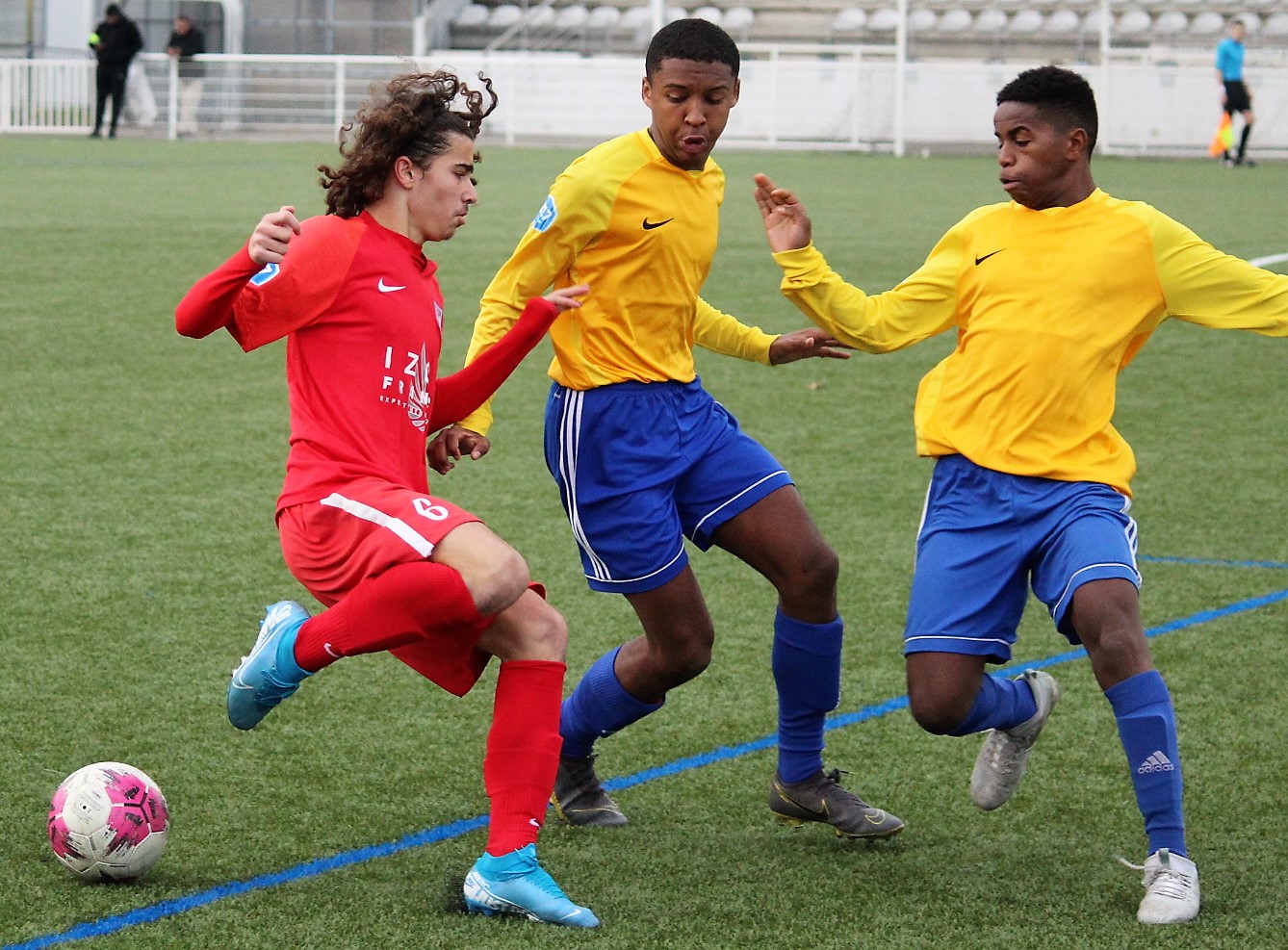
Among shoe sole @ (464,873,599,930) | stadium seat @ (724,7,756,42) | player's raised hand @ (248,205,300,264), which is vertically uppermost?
stadium seat @ (724,7,756,42)

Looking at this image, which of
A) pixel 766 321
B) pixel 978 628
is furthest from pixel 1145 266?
pixel 766 321

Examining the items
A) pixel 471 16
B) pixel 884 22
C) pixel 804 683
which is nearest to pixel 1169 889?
pixel 804 683

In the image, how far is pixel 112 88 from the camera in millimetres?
26547

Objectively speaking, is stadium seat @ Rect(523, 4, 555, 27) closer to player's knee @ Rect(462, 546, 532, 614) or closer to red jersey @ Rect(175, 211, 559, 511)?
red jersey @ Rect(175, 211, 559, 511)

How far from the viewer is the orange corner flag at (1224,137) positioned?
86.6ft

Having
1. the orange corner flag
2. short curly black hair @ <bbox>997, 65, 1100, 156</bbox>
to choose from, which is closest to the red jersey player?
short curly black hair @ <bbox>997, 65, 1100, 156</bbox>

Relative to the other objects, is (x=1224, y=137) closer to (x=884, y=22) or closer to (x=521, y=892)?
(x=884, y=22)

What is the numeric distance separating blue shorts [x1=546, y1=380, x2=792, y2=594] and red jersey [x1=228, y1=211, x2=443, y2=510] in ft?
1.81

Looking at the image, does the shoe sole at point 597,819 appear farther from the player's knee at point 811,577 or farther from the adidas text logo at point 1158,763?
the adidas text logo at point 1158,763

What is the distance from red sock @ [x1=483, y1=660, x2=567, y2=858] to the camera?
137 inches

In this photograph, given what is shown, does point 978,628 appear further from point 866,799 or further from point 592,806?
point 592,806

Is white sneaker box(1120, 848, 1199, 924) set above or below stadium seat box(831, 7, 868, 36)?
below

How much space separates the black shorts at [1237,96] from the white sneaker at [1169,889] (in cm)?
2410

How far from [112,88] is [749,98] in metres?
9.96
